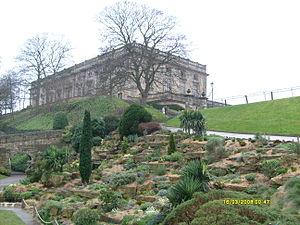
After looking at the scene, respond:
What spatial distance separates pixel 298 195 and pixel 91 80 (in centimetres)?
5080

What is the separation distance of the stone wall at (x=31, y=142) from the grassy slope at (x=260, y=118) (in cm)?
1317

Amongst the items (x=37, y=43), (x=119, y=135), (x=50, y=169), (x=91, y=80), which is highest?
(x=37, y=43)

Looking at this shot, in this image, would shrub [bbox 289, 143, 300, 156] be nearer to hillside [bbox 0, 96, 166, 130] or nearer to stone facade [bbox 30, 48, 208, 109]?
hillside [bbox 0, 96, 166, 130]

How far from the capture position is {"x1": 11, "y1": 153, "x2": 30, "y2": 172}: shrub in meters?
35.6

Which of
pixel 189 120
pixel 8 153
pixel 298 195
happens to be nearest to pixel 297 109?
pixel 189 120

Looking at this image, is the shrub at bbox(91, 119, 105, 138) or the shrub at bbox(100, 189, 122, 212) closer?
the shrub at bbox(100, 189, 122, 212)

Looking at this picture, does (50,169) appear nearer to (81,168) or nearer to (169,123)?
(81,168)

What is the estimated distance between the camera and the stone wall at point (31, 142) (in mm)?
37562

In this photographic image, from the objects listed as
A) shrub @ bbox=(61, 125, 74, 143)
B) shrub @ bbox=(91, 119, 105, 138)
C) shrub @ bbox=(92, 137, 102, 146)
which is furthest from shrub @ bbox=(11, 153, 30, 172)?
shrub @ bbox=(92, 137, 102, 146)

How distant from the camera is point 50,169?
22.3m

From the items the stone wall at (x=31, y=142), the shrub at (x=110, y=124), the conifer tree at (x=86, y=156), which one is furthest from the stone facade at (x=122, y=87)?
the conifer tree at (x=86, y=156)

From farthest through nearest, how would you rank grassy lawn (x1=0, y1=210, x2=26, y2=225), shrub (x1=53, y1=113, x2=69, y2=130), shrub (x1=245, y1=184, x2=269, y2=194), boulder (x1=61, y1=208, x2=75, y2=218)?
shrub (x1=53, y1=113, x2=69, y2=130) → boulder (x1=61, y1=208, x2=75, y2=218) → grassy lawn (x1=0, y1=210, x2=26, y2=225) → shrub (x1=245, y1=184, x2=269, y2=194)

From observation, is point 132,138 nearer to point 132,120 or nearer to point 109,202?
point 132,120

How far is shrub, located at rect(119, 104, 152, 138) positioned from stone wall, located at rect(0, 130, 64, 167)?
10827mm
